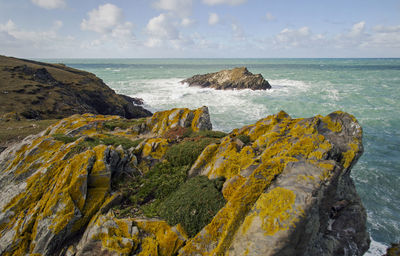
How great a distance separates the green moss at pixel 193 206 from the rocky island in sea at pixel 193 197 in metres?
0.05

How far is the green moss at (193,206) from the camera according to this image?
8.77m

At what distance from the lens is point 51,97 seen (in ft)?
129

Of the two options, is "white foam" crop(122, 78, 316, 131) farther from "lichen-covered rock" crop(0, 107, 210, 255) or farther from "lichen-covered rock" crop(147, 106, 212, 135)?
"lichen-covered rock" crop(0, 107, 210, 255)

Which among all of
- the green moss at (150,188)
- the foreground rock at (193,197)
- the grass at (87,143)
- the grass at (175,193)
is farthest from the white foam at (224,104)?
the foreground rock at (193,197)

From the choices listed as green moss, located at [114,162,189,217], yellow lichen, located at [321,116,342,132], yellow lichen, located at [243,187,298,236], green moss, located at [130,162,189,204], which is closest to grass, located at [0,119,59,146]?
green moss, located at [114,162,189,217]

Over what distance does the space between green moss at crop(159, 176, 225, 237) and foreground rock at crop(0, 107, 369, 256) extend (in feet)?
0.15

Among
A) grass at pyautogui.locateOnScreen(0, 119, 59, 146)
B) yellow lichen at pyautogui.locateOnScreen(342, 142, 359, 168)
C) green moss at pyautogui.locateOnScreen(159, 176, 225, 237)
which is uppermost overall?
yellow lichen at pyautogui.locateOnScreen(342, 142, 359, 168)

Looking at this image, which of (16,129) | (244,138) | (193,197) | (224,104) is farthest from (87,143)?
(224,104)

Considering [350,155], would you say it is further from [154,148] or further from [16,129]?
[16,129]

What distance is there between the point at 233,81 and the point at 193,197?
77.0 meters

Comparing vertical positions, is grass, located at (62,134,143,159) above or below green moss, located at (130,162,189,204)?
above

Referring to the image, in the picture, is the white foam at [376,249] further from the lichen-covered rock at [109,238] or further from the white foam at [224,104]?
the white foam at [224,104]

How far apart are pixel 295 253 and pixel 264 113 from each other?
41904 millimetres

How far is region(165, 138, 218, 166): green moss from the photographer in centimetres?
1308
